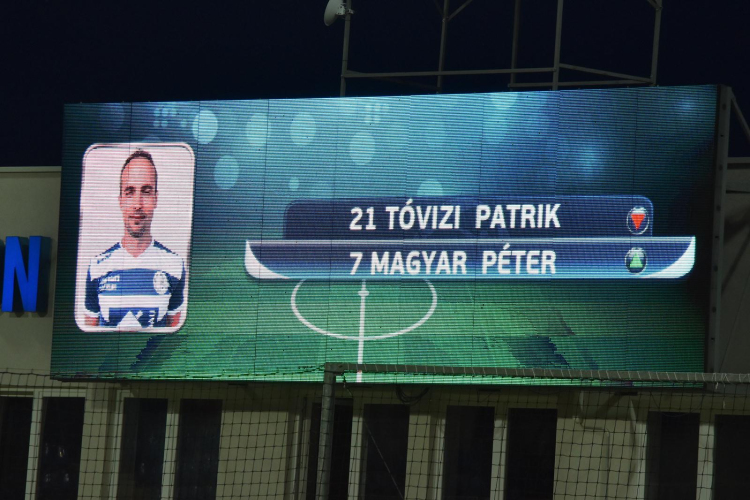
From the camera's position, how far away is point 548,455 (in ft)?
29.2

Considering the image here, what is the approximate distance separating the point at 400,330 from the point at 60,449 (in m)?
3.11

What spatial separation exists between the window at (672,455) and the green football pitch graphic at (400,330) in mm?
703

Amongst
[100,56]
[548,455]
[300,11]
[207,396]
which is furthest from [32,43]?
[548,455]

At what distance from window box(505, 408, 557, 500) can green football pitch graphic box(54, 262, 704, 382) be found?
2.16 feet

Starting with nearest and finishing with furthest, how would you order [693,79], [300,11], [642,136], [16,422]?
[642,136] → [16,422] → [693,79] → [300,11]

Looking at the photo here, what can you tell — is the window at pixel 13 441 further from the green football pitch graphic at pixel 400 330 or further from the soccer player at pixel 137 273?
the soccer player at pixel 137 273

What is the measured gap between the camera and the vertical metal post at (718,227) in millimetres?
8148

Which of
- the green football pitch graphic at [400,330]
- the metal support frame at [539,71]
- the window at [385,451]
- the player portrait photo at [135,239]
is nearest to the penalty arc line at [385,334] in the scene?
the green football pitch graphic at [400,330]

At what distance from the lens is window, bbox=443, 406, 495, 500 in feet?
29.7

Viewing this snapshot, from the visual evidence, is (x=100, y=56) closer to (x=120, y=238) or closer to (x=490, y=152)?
(x=120, y=238)

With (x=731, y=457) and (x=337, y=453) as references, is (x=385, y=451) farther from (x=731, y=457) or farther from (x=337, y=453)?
(x=731, y=457)

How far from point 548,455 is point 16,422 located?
4408mm

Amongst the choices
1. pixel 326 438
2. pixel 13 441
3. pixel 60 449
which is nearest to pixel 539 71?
pixel 326 438

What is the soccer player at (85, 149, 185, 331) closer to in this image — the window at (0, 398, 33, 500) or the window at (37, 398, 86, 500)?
the window at (37, 398, 86, 500)
